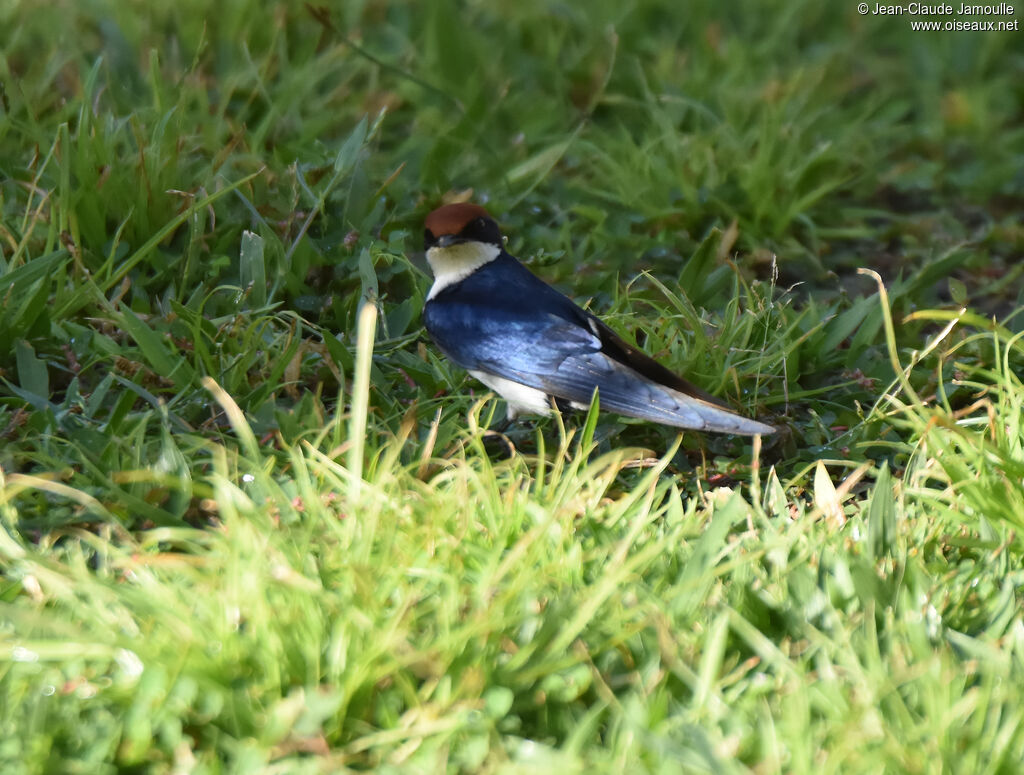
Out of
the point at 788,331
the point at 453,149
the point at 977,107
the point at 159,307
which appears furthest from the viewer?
the point at 977,107

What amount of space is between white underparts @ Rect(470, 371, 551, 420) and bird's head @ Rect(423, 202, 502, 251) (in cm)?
41

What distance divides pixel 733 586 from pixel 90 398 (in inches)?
68.3

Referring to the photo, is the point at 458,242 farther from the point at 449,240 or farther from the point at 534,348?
the point at 534,348

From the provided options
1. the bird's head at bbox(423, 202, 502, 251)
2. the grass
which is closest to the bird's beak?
the bird's head at bbox(423, 202, 502, 251)

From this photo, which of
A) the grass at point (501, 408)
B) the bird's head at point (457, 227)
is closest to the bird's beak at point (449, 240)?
the bird's head at point (457, 227)

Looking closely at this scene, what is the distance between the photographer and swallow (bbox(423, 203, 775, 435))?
308 cm

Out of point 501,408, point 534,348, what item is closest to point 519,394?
point 534,348

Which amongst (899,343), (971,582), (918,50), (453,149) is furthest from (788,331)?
(918,50)

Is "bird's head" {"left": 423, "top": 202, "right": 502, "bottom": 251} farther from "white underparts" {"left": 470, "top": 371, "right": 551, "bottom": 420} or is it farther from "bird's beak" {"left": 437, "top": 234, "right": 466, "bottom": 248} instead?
"white underparts" {"left": 470, "top": 371, "right": 551, "bottom": 420}

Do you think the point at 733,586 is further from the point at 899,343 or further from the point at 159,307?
the point at 159,307

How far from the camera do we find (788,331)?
3553mm

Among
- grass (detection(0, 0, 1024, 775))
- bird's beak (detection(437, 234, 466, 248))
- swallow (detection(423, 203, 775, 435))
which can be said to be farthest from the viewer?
bird's beak (detection(437, 234, 466, 248))

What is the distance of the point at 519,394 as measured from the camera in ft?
10.8

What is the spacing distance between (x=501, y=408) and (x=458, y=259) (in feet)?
1.43
